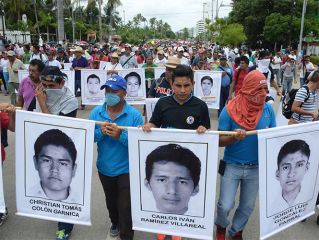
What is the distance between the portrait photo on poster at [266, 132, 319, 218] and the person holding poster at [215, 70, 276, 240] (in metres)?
0.20

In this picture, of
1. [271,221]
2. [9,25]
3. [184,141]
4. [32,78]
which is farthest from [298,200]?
[9,25]

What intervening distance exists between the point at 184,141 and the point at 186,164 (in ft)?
0.72

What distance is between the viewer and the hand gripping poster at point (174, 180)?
3.11 meters

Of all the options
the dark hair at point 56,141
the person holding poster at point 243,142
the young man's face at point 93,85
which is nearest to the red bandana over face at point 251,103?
the person holding poster at point 243,142

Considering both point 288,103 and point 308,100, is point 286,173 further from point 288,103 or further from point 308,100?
point 288,103

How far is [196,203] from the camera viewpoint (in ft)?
10.6

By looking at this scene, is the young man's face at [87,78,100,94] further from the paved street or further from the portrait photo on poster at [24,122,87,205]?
the portrait photo on poster at [24,122,87,205]

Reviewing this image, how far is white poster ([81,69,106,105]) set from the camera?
33.2ft

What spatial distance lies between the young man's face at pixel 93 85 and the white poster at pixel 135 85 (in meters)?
0.79

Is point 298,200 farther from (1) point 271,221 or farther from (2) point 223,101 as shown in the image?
(2) point 223,101

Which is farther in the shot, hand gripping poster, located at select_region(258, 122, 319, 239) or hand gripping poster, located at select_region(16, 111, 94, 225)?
hand gripping poster, located at select_region(16, 111, 94, 225)

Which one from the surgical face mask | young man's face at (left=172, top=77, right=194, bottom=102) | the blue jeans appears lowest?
the blue jeans

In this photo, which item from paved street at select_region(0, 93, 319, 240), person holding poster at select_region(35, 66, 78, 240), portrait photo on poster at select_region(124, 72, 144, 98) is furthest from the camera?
portrait photo on poster at select_region(124, 72, 144, 98)

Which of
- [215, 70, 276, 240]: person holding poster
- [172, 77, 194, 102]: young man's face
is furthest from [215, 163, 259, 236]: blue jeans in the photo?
[172, 77, 194, 102]: young man's face
